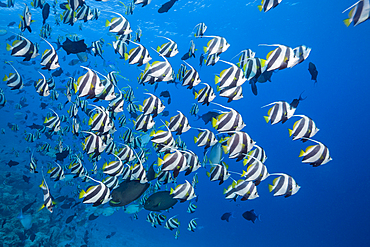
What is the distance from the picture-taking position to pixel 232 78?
3.06m

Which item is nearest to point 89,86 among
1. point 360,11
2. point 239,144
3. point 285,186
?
point 239,144

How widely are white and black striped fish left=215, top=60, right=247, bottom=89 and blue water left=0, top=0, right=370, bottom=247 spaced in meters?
3.19

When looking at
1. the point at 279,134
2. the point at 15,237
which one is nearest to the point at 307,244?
Answer: the point at 279,134

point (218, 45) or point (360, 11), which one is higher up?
point (360, 11)

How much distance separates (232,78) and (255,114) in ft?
209

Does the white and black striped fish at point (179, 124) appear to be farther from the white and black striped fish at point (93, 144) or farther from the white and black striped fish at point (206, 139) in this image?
the white and black striped fish at point (93, 144)

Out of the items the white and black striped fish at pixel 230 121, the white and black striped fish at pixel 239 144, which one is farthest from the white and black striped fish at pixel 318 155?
the white and black striped fish at pixel 230 121

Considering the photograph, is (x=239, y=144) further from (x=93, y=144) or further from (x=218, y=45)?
(x=93, y=144)

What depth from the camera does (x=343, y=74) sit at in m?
41.1

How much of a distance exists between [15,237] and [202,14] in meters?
23.8

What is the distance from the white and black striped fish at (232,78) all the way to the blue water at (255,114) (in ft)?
10.5

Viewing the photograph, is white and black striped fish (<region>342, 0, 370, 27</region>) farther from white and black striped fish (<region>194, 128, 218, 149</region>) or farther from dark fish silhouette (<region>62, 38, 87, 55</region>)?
dark fish silhouette (<region>62, 38, 87, 55</region>)

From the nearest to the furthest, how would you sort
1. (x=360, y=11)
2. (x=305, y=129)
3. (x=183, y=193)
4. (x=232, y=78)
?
(x=360, y=11) < (x=232, y=78) < (x=305, y=129) < (x=183, y=193)

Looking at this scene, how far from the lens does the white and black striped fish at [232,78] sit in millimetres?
3039
